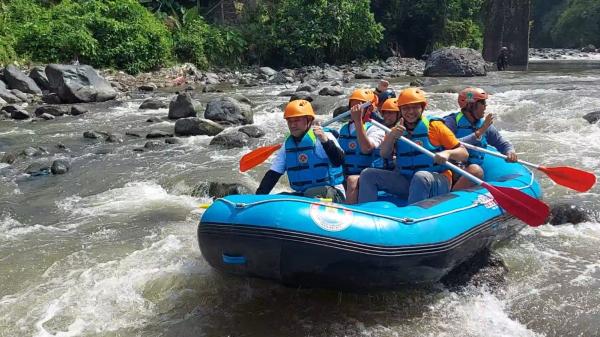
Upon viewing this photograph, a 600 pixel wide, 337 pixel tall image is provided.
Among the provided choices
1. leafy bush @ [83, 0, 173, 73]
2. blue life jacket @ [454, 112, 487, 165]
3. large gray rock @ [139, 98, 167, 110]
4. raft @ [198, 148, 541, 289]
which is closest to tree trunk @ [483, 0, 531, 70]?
leafy bush @ [83, 0, 173, 73]

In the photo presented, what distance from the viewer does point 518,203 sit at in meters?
4.07

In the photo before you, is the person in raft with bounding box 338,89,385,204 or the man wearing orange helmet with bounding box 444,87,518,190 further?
the man wearing orange helmet with bounding box 444,87,518,190

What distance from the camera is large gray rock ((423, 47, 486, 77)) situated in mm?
17281

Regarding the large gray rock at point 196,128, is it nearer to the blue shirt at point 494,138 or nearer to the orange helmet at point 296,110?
the blue shirt at point 494,138

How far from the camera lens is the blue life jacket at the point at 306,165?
4.16 meters

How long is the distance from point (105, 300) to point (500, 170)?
3.39 meters

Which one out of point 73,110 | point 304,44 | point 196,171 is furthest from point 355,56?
point 196,171

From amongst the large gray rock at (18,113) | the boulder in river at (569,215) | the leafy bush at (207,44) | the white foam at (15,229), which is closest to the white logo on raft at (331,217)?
the boulder in river at (569,215)

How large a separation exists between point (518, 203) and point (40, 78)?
13.2m

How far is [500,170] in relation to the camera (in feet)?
16.2

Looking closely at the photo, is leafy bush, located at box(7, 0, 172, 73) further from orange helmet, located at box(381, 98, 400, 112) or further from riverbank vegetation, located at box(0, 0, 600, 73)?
orange helmet, located at box(381, 98, 400, 112)

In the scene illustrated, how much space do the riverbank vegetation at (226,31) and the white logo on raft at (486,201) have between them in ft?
48.3

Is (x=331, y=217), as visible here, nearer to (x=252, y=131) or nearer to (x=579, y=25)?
(x=252, y=131)

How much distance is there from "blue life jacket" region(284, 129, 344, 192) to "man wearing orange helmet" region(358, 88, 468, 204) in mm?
288
